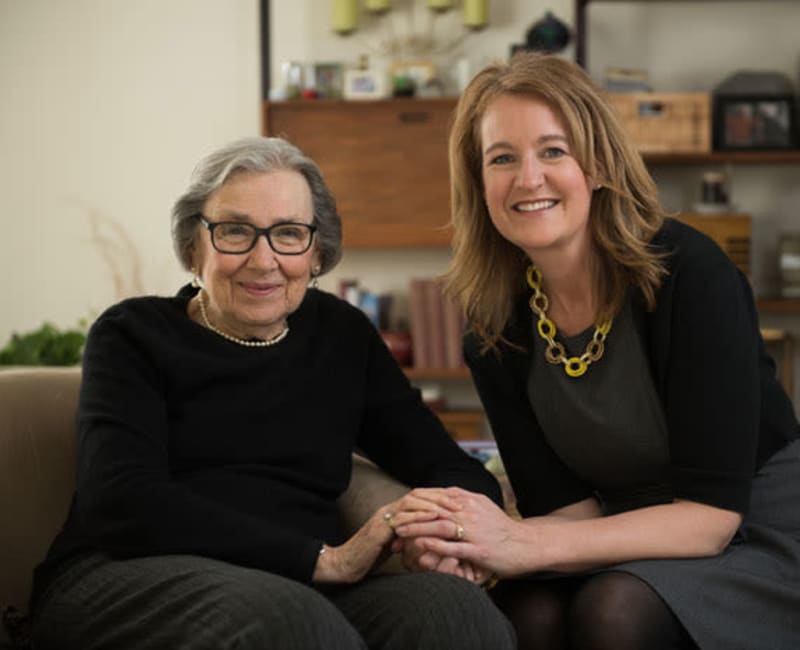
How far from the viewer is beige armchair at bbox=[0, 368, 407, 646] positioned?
2.06 metres

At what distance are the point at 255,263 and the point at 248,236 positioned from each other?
0.17ft

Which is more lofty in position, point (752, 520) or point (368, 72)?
point (368, 72)

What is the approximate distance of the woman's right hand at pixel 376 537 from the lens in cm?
184

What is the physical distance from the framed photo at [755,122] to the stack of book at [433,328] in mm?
1226

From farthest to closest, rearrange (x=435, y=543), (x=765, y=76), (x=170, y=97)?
(x=170, y=97) < (x=765, y=76) < (x=435, y=543)

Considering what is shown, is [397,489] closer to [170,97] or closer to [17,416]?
[17,416]

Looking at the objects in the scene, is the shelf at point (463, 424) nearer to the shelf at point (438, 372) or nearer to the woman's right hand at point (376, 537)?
the shelf at point (438, 372)

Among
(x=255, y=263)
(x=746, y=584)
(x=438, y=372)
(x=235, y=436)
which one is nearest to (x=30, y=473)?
(x=235, y=436)

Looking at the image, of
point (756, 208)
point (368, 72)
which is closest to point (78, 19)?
point (368, 72)

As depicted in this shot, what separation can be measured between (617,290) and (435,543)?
18.8 inches

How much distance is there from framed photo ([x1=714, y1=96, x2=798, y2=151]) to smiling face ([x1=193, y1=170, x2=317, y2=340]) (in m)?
3.09

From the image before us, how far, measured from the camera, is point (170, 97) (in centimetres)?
521

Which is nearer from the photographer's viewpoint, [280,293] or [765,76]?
[280,293]

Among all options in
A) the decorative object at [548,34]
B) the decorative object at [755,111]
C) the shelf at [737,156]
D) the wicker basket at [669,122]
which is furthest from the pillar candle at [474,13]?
the decorative object at [755,111]
